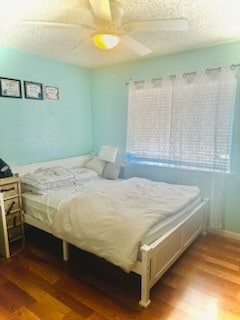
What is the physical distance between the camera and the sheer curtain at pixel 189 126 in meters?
2.82

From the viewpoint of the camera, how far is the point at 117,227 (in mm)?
1927

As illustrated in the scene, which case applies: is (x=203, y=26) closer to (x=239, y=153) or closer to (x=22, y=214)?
(x=239, y=153)

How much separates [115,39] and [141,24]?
10.3 inches

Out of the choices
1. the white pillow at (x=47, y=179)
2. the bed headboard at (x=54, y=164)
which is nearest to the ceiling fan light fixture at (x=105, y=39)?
the white pillow at (x=47, y=179)

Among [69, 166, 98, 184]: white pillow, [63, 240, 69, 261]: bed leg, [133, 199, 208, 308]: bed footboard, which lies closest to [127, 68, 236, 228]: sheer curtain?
[133, 199, 208, 308]: bed footboard

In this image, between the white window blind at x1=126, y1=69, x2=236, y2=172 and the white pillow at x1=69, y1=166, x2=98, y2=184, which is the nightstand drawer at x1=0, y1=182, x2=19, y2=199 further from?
the white window blind at x1=126, y1=69, x2=236, y2=172

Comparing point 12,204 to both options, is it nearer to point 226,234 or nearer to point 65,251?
point 65,251

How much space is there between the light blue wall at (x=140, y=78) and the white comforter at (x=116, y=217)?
0.63 metres

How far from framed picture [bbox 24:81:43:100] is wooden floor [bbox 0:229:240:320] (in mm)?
2070

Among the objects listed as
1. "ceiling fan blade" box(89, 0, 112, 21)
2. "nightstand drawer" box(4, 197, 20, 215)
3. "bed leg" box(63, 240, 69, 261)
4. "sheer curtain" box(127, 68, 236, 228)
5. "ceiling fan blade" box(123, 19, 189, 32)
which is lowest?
"bed leg" box(63, 240, 69, 261)

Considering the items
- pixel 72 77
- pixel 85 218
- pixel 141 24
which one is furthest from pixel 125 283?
pixel 72 77

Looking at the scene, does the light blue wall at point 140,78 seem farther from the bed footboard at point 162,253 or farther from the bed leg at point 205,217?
the bed footboard at point 162,253

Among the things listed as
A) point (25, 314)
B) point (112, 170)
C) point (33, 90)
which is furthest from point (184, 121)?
point (25, 314)

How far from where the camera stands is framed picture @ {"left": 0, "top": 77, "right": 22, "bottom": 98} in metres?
2.87
